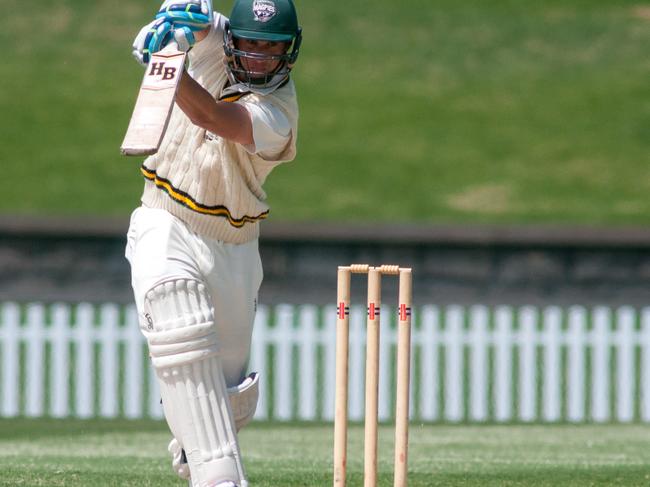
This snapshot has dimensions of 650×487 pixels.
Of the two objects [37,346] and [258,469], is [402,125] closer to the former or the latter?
[37,346]

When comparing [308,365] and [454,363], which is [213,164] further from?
[454,363]

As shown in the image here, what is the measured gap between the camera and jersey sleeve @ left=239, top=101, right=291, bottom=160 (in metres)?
4.56

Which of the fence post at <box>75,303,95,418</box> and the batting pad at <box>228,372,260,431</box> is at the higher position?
the batting pad at <box>228,372,260,431</box>

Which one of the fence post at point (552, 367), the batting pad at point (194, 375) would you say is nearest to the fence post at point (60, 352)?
the fence post at point (552, 367)

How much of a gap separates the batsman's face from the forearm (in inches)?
8.9

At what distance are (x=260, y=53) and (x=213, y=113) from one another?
404 millimetres

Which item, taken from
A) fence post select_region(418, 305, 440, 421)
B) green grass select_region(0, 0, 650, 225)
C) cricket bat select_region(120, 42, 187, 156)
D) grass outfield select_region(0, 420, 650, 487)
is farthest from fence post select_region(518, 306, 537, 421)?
cricket bat select_region(120, 42, 187, 156)

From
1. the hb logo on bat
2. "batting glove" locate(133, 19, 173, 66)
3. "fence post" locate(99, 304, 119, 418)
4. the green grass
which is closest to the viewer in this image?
the hb logo on bat

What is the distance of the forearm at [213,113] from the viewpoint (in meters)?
4.31

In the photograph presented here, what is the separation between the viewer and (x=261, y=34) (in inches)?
183

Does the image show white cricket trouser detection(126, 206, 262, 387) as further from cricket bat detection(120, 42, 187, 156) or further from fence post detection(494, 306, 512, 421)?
fence post detection(494, 306, 512, 421)

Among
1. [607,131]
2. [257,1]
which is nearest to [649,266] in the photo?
[607,131]

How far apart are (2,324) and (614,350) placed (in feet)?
16.8

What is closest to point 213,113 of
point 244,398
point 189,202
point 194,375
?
point 189,202
